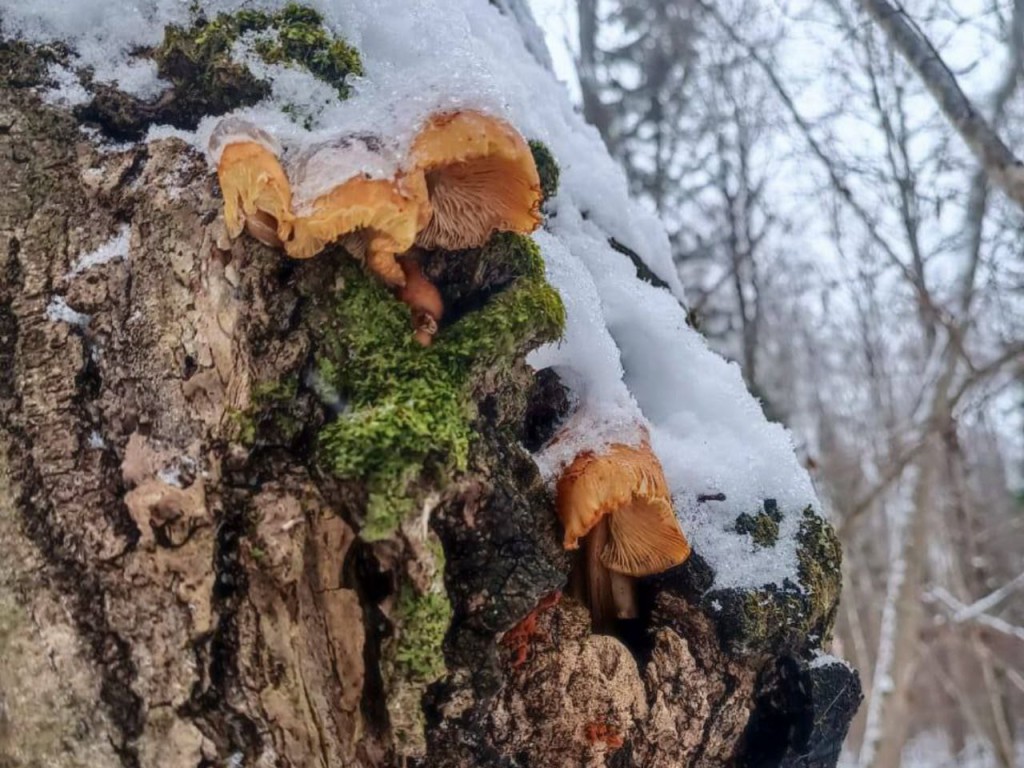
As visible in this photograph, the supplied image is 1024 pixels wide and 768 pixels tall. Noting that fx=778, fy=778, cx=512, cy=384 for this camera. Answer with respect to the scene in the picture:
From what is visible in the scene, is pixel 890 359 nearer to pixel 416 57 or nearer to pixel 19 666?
pixel 416 57

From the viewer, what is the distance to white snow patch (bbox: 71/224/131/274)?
127cm

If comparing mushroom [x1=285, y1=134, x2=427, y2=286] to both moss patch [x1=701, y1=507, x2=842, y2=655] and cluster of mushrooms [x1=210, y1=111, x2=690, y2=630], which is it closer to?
cluster of mushrooms [x1=210, y1=111, x2=690, y2=630]

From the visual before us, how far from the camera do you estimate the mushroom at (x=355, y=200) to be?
110 centimetres

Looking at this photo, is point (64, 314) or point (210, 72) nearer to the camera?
point (64, 314)

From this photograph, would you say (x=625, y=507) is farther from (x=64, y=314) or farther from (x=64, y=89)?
(x=64, y=89)

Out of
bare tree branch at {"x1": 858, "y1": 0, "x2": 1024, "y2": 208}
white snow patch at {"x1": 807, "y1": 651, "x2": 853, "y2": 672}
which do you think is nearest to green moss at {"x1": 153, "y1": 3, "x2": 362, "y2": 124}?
white snow patch at {"x1": 807, "y1": 651, "x2": 853, "y2": 672}

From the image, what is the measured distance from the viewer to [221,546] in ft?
3.64

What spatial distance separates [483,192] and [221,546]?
69 centimetres

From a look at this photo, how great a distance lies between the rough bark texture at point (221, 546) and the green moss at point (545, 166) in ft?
1.42

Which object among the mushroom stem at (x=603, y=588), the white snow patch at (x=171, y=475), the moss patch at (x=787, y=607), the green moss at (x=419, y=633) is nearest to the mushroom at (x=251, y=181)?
the white snow patch at (x=171, y=475)

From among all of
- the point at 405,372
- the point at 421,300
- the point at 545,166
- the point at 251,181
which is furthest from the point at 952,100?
the point at 251,181

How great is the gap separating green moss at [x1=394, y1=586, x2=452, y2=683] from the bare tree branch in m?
2.44

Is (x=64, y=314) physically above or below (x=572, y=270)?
below

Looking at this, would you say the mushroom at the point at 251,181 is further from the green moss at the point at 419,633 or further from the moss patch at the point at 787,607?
the moss patch at the point at 787,607
